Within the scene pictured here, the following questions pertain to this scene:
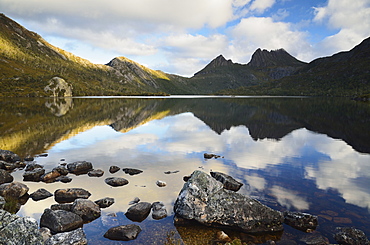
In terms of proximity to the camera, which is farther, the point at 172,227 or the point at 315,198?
the point at 315,198

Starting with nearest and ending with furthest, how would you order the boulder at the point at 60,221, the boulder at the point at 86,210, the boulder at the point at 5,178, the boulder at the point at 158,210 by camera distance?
the boulder at the point at 60,221, the boulder at the point at 86,210, the boulder at the point at 158,210, the boulder at the point at 5,178

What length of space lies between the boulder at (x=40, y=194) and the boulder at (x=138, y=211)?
6.62 m

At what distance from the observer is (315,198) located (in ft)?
53.9

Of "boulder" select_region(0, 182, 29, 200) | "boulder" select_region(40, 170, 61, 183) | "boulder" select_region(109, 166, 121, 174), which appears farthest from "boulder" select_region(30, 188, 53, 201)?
"boulder" select_region(109, 166, 121, 174)

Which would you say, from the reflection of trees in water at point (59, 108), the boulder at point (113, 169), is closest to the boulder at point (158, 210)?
the boulder at point (113, 169)

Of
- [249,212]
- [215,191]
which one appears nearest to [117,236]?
[215,191]

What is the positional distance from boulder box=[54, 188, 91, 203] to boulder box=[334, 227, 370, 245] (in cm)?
1524

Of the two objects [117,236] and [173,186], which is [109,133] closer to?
[173,186]

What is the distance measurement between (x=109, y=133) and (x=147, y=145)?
12850 mm

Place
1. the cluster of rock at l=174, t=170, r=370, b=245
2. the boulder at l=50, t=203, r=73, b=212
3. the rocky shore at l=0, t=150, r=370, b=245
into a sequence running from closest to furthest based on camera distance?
the rocky shore at l=0, t=150, r=370, b=245 < the cluster of rock at l=174, t=170, r=370, b=245 < the boulder at l=50, t=203, r=73, b=212

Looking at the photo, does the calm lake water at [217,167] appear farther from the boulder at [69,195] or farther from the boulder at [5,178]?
the boulder at [5,178]

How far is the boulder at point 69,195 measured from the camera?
51.5ft

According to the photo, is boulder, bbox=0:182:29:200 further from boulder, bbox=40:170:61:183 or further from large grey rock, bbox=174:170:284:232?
large grey rock, bbox=174:170:284:232

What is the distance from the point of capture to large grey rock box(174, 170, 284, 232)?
1278cm
